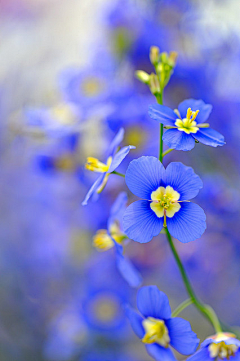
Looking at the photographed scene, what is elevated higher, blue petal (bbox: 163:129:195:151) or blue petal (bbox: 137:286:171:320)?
blue petal (bbox: 163:129:195:151)

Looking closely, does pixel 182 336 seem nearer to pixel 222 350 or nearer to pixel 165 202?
pixel 222 350

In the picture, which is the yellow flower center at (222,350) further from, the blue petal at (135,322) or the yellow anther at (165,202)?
the yellow anther at (165,202)

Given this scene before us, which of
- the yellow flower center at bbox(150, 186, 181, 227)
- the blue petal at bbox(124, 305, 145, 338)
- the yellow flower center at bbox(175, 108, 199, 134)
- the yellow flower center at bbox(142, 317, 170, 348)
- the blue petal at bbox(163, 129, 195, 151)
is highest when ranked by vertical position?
the yellow flower center at bbox(175, 108, 199, 134)

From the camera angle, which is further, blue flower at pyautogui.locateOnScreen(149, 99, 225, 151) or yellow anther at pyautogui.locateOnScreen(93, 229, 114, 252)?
yellow anther at pyautogui.locateOnScreen(93, 229, 114, 252)

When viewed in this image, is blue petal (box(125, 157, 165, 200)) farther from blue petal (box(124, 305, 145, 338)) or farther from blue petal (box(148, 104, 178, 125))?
blue petal (box(124, 305, 145, 338))

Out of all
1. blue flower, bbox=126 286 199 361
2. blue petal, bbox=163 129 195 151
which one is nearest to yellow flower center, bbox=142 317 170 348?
blue flower, bbox=126 286 199 361

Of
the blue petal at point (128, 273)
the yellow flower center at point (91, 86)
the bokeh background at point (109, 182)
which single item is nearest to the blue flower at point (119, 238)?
the blue petal at point (128, 273)
